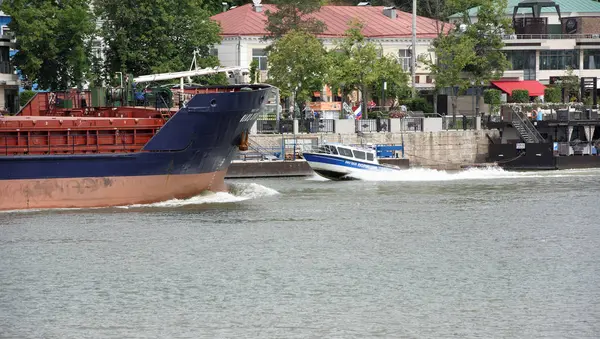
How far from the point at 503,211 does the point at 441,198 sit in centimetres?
489

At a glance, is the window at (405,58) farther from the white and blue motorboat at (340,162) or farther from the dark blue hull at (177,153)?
the dark blue hull at (177,153)

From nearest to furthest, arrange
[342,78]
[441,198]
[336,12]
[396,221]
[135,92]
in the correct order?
[396,221] → [441,198] → [135,92] → [342,78] → [336,12]

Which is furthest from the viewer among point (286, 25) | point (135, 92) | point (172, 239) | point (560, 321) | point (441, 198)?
point (286, 25)

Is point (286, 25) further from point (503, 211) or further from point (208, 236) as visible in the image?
point (208, 236)

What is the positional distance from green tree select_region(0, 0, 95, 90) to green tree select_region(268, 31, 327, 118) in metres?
11.0

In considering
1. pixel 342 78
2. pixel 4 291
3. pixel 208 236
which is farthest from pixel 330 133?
pixel 4 291

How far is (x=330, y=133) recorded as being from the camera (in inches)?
2731

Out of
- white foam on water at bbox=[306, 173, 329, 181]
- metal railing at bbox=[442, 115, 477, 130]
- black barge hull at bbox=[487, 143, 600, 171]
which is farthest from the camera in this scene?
metal railing at bbox=[442, 115, 477, 130]

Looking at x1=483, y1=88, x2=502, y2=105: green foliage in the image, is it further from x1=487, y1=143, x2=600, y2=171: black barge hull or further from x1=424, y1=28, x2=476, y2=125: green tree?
x1=487, y1=143, x2=600, y2=171: black barge hull

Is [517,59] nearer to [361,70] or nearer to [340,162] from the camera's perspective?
[361,70]

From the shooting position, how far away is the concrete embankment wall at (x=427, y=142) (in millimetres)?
67438

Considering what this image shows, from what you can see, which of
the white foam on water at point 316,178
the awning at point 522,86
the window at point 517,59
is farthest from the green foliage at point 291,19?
the white foam on water at point 316,178

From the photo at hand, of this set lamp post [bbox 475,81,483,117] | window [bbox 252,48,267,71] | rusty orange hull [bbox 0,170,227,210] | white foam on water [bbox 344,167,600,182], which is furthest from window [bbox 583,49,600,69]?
rusty orange hull [bbox 0,170,227,210]

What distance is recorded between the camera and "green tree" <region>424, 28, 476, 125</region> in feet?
259
